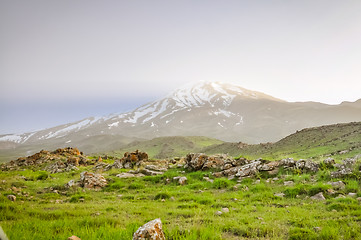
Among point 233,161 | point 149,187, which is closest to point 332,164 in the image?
point 233,161

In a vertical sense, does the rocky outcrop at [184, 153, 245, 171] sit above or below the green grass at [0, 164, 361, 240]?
below

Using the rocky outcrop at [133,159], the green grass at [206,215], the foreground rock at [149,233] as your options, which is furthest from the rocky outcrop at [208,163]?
the foreground rock at [149,233]

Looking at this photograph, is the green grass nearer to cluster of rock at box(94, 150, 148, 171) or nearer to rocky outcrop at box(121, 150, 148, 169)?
cluster of rock at box(94, 150, 148, 171)

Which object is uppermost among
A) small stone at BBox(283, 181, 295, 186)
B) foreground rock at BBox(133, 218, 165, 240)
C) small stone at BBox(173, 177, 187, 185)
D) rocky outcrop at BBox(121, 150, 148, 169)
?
foreground rock at BBox(133, 218, 165, 240)

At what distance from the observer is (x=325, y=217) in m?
7.18

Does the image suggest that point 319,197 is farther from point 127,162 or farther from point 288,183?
point 127,162

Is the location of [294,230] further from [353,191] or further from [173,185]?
[173,185]

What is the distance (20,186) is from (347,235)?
1704 centimetres

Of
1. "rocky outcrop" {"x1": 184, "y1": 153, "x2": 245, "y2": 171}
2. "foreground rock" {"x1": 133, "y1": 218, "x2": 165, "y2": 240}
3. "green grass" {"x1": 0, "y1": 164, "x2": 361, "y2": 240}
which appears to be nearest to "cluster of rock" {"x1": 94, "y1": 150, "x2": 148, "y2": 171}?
"rocky outcrop" {"x1": 184, "y1": 153, "x2": 245, "y2": 171}

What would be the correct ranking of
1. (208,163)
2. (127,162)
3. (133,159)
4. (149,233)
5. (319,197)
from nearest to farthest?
(149,233) → (319,197) → (208,163) → (127,162) → (133,159)

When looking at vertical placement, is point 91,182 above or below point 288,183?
above

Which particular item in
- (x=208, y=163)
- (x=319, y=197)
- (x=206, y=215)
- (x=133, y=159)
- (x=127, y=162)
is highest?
(x=206, y=215)

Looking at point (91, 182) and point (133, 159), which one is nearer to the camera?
point (91, 182)

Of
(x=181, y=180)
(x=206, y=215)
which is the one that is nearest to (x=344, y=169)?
(x=206, y=215)
